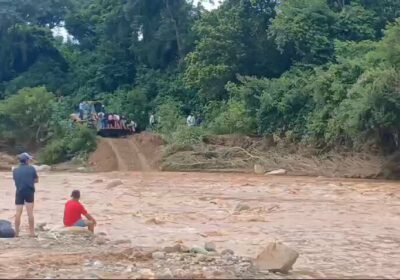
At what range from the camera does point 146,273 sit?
29.0 feet

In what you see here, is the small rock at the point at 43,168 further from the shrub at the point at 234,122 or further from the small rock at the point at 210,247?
the small rock at the point at 210,247

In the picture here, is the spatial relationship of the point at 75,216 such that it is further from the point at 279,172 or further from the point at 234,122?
the point at 234,122

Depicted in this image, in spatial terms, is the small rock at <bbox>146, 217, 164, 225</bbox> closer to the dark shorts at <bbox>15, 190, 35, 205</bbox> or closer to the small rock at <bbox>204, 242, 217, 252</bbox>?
the dark shorts at <bbox>15, 190, 35, 205</bbox>

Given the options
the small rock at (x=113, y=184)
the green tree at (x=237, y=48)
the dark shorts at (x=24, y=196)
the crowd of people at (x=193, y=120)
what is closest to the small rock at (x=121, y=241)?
the dark shorts at (x=24, y=196)

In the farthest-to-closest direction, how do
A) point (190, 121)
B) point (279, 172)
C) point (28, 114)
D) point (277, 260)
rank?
1. point (190, 121)
2. point (28, 114)
3. point (279, 172)
4. point (277, 260)

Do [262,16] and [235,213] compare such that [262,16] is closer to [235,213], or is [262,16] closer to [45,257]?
[235,213]

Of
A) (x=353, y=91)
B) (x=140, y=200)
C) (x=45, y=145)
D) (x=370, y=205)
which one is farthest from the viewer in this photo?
(x=45, y=145)

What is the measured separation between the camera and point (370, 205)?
1953cm

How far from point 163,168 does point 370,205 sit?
14.7 meters

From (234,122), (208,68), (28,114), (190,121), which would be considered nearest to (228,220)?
(234,122)

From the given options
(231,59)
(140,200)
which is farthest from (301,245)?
(231,59)

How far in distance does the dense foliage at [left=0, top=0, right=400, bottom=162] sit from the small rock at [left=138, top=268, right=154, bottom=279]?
62.9ft

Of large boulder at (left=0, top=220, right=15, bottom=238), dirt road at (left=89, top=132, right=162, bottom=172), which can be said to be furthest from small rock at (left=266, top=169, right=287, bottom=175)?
large boulder at (left=0, top=220, right=15, bottom=238)

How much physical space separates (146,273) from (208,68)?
29515 mm
